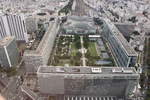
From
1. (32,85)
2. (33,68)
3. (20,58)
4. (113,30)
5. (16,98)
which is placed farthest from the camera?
(113,30)

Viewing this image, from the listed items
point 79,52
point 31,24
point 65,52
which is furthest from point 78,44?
point 31,24

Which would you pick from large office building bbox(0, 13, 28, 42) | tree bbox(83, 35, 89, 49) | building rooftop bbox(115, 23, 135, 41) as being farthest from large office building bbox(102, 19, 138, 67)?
large office building bbox(0, 13, 28, 42)

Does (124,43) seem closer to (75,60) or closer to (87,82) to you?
(75,60)

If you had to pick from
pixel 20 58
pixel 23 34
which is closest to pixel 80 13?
pixel 23 34

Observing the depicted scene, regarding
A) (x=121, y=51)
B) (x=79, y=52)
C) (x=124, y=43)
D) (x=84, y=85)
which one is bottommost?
(x=79, y=52)

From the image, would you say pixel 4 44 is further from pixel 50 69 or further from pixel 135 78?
pixel 135 78

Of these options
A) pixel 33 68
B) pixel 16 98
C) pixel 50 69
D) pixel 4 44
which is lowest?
pixel 16 98
